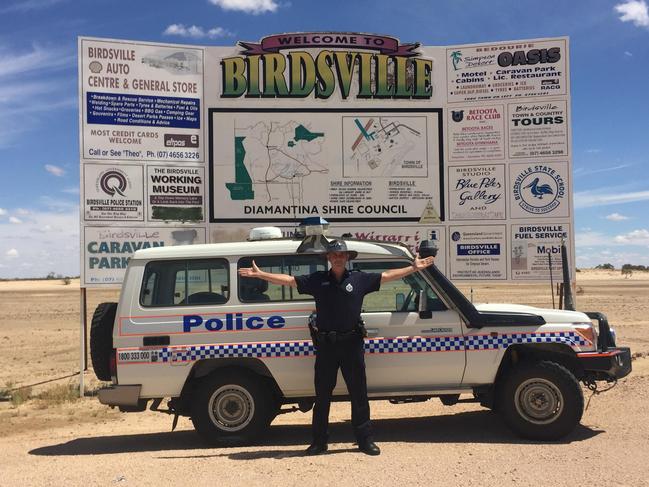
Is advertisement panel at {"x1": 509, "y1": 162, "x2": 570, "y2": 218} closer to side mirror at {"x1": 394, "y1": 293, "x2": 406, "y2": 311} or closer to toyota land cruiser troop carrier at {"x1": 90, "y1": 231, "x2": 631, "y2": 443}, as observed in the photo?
toyota land cruiser troop carrier at {"x1": 90, "y1": 231, "x2": 631, "y2": 443}

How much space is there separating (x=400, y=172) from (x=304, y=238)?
480 centimetres

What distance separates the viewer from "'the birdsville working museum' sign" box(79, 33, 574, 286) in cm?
1068

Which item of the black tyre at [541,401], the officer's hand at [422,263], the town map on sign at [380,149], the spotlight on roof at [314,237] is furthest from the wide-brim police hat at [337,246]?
the town map on sign at [380,149]

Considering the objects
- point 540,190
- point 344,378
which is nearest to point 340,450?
point 344,378

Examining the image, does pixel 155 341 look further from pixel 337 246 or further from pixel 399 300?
pixel 399 300

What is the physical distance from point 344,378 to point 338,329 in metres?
0.52

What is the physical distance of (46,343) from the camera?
17047 millimetres

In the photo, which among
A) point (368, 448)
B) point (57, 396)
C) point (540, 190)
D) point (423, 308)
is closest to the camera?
point (368, 448)

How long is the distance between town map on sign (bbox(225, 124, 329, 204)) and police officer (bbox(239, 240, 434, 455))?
4887 millimetres

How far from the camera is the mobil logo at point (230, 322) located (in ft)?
20.7

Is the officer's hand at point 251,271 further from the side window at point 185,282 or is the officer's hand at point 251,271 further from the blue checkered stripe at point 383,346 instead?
the blue checkered stripe at point 383,346

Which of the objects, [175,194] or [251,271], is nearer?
[251,271]

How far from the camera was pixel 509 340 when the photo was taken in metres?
6.29

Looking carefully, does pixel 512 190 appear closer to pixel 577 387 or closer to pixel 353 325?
pixel 577 387
